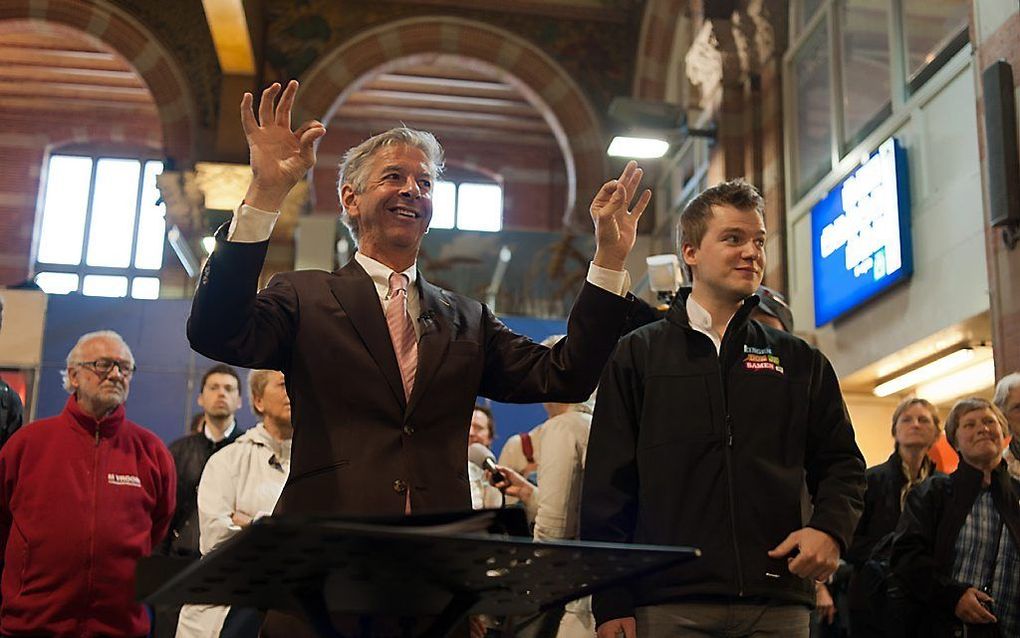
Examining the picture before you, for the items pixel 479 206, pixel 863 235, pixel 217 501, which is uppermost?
pixel 479 206

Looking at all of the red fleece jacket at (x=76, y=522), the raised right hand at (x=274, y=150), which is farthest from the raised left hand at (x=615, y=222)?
the red fleece jacket at (x=76, y=522)

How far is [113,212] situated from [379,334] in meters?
18.1

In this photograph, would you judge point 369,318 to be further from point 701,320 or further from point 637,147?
point 637,147

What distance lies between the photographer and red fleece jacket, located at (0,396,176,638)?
12.7 feet

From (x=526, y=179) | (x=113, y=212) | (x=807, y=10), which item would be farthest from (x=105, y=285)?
(x=807, y=10)

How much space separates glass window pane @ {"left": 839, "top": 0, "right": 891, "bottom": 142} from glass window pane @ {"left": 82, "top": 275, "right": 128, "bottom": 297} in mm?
13358

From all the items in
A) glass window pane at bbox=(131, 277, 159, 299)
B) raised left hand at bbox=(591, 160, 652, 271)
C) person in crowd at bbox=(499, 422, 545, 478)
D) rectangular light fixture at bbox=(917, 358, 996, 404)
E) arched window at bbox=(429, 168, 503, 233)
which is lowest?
person in crowd at bbox=(499, 422, 545, 478)

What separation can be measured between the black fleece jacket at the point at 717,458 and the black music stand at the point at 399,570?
884 millimetres

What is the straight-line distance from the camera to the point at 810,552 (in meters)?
2.44

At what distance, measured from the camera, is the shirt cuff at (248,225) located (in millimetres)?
2002

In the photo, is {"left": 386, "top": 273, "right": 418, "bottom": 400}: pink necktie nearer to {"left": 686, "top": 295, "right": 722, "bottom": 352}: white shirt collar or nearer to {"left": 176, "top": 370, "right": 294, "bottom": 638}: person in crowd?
{"left": 686, "top": 295, "right": 722, "bottom": 352}: white shirt collar

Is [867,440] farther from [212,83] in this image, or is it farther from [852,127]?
[212,83]

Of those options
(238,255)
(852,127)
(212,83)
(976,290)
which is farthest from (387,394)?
(212,83)

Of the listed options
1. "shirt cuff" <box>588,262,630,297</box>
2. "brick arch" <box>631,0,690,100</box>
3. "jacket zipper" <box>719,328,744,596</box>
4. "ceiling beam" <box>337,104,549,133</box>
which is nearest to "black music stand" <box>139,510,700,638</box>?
"shirt cuff" <box>588,262,630,297</box>
